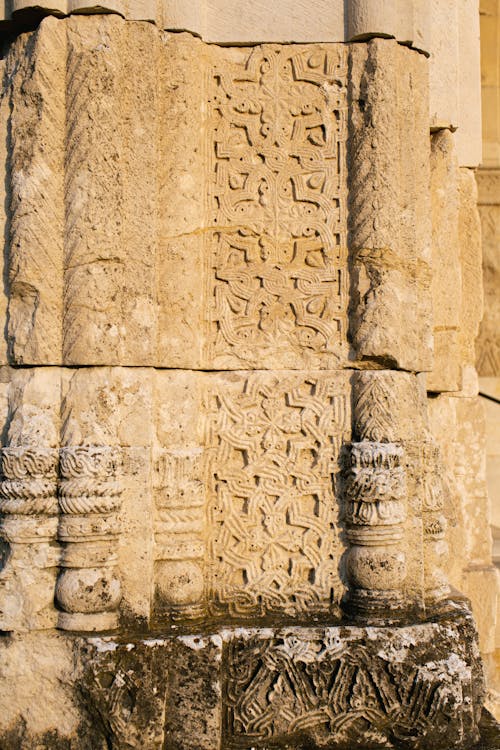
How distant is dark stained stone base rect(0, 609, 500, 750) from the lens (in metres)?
2.88

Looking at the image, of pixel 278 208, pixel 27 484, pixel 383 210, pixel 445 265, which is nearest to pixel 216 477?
pixel 27 484

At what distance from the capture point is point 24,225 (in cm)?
308

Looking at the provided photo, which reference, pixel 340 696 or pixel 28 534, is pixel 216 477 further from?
pixel 340 696

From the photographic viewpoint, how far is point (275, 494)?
3.20m

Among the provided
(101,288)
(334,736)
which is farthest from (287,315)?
(334,736)

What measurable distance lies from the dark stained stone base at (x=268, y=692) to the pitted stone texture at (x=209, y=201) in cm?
104

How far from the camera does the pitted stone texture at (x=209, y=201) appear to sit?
309 cm

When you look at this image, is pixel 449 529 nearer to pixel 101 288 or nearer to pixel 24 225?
pixel 101 288

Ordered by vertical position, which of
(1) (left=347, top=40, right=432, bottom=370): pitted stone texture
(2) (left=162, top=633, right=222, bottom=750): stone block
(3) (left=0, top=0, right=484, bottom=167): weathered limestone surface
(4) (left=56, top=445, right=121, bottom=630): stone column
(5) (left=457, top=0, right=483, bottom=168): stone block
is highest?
(5) (left=457, top=0, right=483, bottom=168): stone block

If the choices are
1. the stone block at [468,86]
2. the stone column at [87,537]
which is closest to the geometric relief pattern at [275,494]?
the stone column at [87,537]

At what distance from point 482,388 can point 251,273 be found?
205 inches

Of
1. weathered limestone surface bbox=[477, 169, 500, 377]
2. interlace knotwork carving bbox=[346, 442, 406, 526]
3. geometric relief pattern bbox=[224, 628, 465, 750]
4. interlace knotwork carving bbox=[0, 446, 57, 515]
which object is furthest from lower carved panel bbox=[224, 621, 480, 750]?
weathered limestone surface bbox=[477, 169, 500, 377]

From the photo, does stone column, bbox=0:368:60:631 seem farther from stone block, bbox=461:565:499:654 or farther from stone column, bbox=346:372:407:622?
stone block, bbox=461:565:499:654

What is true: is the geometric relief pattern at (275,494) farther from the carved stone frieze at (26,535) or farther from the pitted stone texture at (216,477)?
the carved stone frieze at (26,535)
